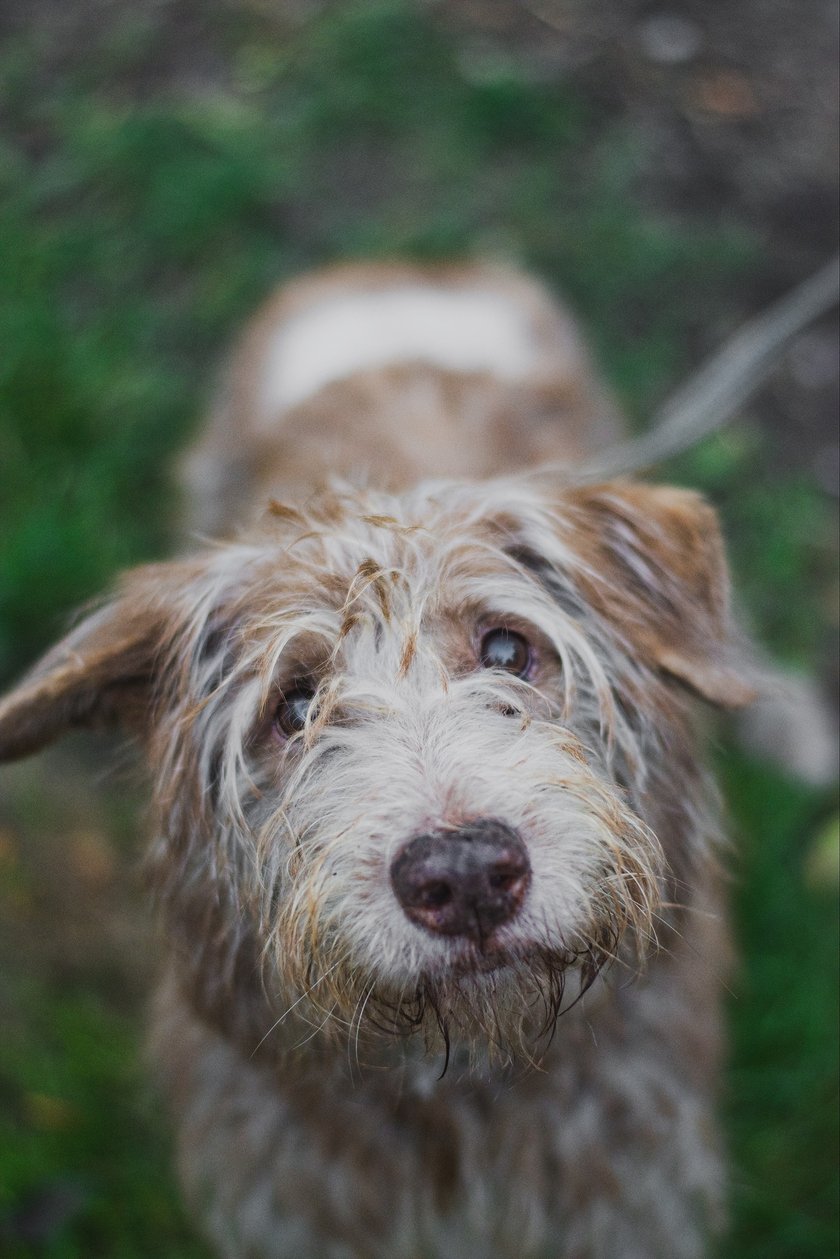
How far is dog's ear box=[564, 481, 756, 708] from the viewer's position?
7.07 feet

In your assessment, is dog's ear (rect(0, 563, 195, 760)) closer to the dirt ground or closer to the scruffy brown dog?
the scruffy brown dog

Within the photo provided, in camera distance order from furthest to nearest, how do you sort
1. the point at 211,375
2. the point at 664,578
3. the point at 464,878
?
the point at 211,375
the point at 664,578
the point at 464,878

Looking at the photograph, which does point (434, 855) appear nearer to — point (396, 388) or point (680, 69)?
point (396, 388)

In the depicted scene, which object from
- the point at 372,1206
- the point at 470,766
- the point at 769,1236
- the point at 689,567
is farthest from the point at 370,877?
the point at 769,1236

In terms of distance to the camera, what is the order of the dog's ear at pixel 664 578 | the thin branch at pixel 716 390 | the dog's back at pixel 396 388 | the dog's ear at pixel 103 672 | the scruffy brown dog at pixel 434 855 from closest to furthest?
the scruffy brown dog at pixel 434 855
the dog's ear at pixel 103 672
the dog's ear at pixel 664 578
the thin branch at pixel 716 390
the dog's back at pixel 396 388

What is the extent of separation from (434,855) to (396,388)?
7.53 ft

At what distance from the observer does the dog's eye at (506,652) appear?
6.95 feet

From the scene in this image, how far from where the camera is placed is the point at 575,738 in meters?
1.97

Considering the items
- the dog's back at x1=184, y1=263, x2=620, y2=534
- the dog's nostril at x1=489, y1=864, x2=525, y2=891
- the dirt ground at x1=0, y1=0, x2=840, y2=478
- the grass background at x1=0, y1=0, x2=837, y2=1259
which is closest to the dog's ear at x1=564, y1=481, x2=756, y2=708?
the dog's nostril at x1=489, y1=864, x2=525, y2=891

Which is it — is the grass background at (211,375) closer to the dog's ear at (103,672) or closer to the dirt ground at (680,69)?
the dirt ground at (680,69)

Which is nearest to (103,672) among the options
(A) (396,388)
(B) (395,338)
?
(A) (396,388)

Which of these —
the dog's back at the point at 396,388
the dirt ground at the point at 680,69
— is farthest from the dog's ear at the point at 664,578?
the dirt ground at the point at 680,69

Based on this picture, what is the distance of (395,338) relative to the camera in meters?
4.02

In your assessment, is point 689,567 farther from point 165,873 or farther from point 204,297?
point 204,297
